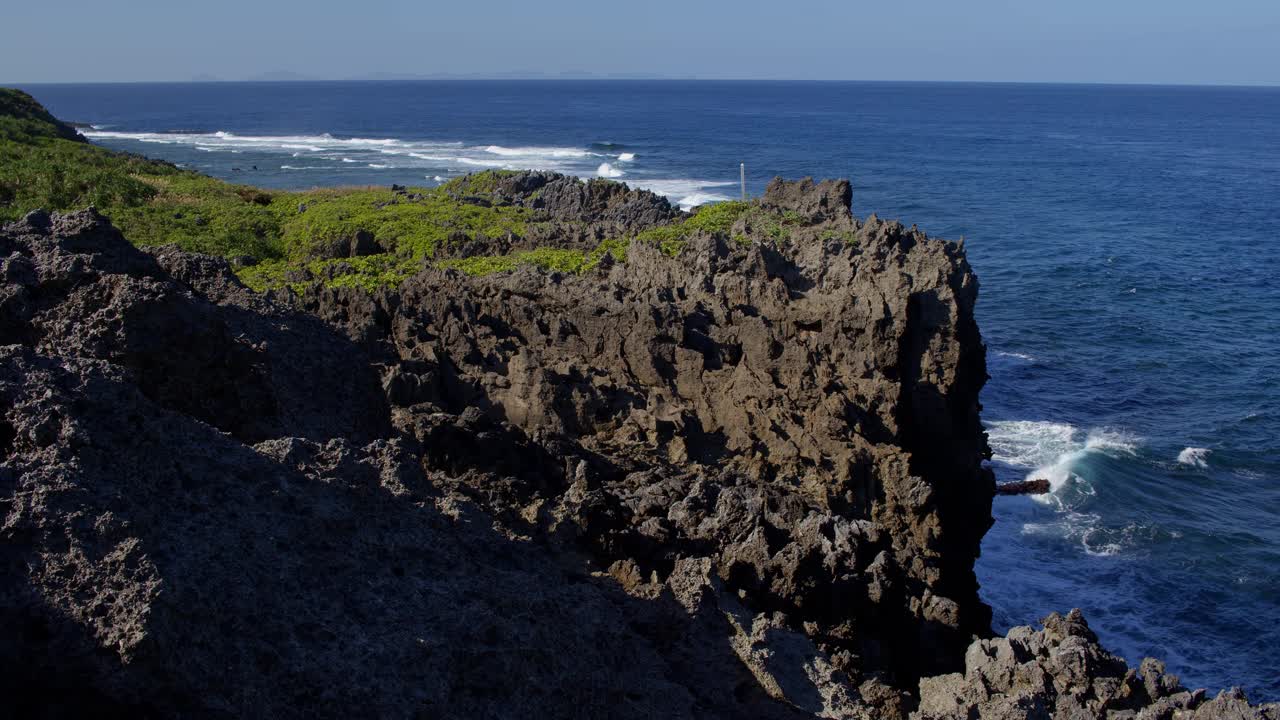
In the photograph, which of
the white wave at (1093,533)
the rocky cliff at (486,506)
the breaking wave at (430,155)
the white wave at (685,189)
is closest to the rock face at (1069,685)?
the rocky cliff at (486,506)

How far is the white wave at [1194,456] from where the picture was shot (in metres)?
27.4

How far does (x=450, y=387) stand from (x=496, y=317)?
2.71 m

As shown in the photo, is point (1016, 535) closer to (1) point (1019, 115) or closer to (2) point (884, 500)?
(2) point (884, 500)

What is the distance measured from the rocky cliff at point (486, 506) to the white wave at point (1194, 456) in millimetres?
12955

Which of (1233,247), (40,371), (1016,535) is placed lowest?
(1016,535)

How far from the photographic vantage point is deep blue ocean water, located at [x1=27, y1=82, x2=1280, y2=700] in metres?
21.4

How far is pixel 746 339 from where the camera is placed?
15.3 meters

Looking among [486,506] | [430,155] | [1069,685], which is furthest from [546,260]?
[430,155]

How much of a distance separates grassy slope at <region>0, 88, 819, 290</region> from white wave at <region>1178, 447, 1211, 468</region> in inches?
493

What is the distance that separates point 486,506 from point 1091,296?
42.7m

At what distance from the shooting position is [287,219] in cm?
2934

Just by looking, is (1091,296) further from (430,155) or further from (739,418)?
(430,155)

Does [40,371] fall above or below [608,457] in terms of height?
above

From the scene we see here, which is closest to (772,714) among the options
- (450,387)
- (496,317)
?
(450,387)
